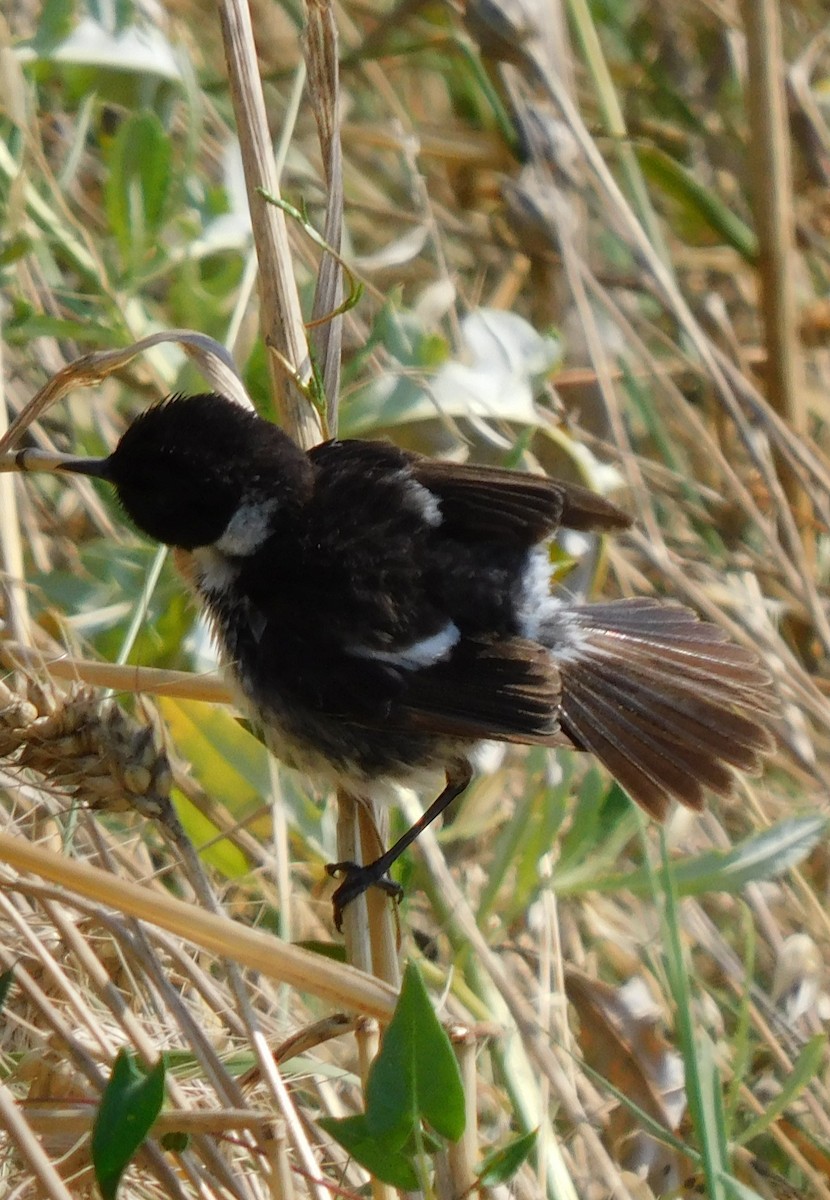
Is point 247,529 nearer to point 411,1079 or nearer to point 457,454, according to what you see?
point 457,454

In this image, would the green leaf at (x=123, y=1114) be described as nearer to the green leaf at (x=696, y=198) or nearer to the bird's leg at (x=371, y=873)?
the bird's leg at (x=371, y=873)

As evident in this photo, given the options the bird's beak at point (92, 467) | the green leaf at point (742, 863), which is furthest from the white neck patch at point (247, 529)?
the green leaf at point (742, 863)

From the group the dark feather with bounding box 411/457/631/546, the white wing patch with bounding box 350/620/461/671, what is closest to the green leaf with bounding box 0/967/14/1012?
the white wing patch with bounding box 350/620/461/671

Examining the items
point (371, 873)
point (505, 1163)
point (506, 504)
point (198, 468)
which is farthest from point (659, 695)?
point (505, 1163)

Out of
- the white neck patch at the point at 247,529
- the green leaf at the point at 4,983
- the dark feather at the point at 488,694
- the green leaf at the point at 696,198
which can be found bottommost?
the green leaf at the point at 4,983

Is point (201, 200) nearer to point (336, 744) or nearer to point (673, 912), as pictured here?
point (336, 744)

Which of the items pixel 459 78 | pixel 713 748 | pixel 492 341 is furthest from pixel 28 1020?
pixel 459 78
